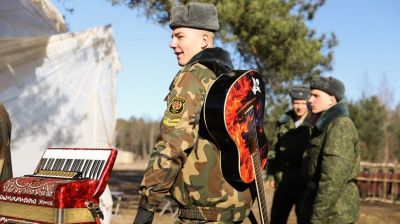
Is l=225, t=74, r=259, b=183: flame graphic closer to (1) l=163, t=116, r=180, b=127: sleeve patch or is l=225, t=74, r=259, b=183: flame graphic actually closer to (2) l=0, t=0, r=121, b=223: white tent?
(1) l=163, t=116, r=180, b=127: sleeve patch

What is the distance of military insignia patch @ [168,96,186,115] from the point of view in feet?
8.93

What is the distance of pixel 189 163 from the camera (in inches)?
110

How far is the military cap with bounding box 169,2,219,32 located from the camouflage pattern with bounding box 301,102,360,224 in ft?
5.83

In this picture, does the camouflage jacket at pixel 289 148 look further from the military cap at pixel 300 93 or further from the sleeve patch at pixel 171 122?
the sleeve patch at pixel 171 122

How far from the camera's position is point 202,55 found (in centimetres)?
290

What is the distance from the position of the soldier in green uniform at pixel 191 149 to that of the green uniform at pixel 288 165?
10.4 ft

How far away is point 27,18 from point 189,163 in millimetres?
4407

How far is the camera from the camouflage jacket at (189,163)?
2.66 metres

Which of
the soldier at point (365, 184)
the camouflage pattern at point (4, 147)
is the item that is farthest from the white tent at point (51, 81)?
the soldier at point (365, 184)

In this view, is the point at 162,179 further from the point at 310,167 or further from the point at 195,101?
the point at 310,167

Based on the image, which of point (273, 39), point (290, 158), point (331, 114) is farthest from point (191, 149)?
point (273, 39)

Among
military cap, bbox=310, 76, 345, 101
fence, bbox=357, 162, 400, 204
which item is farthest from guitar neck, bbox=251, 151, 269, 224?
fence, bbox=357, 162, 400, 204

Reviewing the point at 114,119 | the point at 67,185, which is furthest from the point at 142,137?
the point at 67,185

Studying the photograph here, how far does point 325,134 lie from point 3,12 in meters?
3.85
